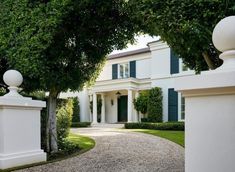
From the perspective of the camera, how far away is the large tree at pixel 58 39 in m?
7.84

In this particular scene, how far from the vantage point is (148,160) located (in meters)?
8.08

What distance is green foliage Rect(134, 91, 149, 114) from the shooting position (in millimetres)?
23125

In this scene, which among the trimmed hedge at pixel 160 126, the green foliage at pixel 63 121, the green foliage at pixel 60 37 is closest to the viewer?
the green foliage at pixel 60 37

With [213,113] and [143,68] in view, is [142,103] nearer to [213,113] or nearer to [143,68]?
[143,68]

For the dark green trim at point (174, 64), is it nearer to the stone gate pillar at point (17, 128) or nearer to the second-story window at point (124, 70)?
the second-story window at point (124, 70)

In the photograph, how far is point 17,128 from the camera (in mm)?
7414

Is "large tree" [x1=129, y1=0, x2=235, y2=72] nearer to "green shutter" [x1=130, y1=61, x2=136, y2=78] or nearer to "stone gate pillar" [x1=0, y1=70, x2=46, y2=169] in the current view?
"stone gate pillar" [x1=0, y1=70, x2=46, y2=169]

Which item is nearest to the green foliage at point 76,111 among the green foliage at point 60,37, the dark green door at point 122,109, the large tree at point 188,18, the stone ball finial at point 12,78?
the dark green door at point 122,109

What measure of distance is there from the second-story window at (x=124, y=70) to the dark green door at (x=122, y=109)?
205 cm

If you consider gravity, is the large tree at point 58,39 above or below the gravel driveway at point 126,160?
above

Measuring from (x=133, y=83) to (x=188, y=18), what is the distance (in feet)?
61.0

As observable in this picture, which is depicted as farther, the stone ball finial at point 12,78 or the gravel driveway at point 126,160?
the stone ball finial at point 12,78

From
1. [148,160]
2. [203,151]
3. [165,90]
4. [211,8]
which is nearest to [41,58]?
[148,160]

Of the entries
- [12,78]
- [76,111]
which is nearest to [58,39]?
[12,78]
